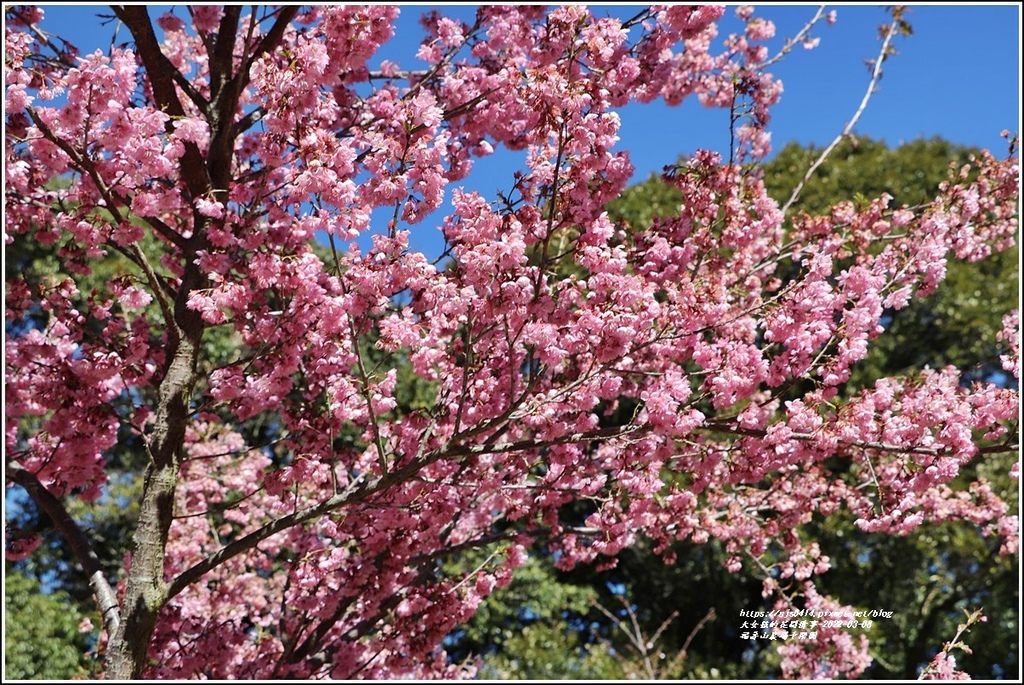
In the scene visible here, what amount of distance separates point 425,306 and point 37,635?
8528 millimetres

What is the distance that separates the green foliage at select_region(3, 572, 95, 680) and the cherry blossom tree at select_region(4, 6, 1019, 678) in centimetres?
Result: 612

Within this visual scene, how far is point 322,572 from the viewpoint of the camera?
420 centimetres

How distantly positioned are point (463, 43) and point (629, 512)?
229 cm

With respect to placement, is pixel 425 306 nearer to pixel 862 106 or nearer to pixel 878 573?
pixel 862 106

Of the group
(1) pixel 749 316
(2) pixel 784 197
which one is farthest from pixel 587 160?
(2) pixel 784 197

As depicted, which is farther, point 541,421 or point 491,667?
point 491,667

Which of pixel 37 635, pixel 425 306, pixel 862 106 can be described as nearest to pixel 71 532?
pixel 425 306

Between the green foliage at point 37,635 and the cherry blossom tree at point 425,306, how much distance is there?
6118 millimetres

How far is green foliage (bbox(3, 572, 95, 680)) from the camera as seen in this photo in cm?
923

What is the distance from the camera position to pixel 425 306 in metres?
3.35

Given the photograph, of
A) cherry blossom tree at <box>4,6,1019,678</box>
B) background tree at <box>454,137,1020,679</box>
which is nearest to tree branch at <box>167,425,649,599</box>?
cherry blossom tree at <box>4,6,1019,678</box>

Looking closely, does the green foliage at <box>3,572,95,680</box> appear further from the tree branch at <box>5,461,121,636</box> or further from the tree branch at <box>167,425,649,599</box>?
the tree branch at <box>167,425,649,599</box>

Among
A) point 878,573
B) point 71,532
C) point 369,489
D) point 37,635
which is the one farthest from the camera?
point 878,573

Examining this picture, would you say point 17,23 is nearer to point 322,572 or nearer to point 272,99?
point 272,99
